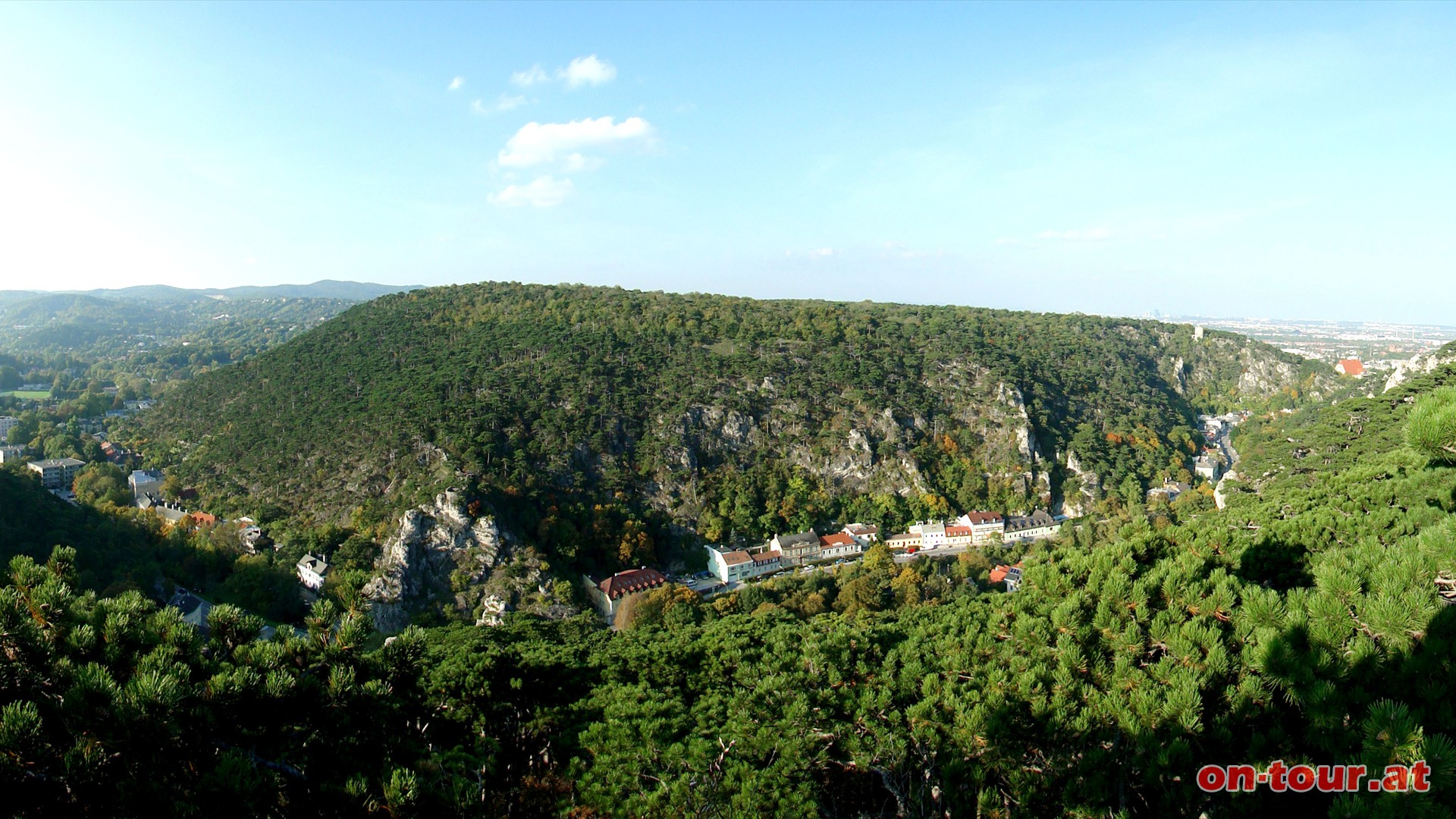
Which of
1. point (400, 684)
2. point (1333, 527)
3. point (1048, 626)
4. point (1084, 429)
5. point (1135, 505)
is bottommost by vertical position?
point (1135, 505)

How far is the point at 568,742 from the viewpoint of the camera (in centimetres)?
781

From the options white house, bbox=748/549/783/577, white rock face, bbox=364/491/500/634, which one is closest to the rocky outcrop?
white house, bbox=748/549/783/577

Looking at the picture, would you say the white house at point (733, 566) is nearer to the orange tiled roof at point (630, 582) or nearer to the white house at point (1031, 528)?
the orange tiled roof at point (630, 582)

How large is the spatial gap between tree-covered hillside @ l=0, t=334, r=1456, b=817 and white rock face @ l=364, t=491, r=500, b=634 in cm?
2066

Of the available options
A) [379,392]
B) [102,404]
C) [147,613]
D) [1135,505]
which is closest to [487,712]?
[147,613]

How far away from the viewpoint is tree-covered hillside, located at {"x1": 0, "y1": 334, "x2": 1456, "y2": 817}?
3244 mm

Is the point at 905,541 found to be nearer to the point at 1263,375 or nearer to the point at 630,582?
the point at 630,582

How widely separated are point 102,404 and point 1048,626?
258 feet

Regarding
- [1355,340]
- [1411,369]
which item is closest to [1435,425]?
Result: [1411,369]

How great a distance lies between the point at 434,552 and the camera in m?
28.0

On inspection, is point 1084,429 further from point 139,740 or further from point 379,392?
point 139,740

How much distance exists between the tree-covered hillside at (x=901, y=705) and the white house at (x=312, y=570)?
22415mm

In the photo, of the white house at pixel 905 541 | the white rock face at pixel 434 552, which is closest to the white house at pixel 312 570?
the white rock face at pixel 434 552

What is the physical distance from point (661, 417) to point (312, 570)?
1974 centimetres
